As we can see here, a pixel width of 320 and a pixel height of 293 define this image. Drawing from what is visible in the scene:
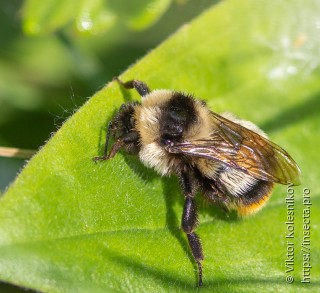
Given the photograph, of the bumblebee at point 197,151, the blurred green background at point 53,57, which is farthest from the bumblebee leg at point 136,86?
the blurred green background at point 53,57

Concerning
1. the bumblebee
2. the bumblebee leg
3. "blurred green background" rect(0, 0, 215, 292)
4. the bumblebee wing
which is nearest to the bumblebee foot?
the bumblebee

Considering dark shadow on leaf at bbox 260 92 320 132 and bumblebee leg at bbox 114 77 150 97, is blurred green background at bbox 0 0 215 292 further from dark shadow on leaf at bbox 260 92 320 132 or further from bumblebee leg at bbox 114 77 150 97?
dark shadow on leaf at bbox 260 92 320 132

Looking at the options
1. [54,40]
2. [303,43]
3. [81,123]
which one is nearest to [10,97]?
[54,40]

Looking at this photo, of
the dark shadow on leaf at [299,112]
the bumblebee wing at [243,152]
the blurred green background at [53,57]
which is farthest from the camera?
the blurred green background at [53,57]

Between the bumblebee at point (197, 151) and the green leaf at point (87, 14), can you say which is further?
the green leaf at point (87, 14)

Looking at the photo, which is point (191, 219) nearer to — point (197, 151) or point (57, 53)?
point (197, 151)

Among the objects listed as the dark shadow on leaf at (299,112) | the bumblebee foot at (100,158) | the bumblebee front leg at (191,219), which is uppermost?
the dark shadow on leaf at (299,112)

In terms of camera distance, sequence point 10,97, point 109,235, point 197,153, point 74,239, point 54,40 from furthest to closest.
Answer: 1. point 54,40
2. point 10,97
3. point 197,153
4. point 109,235
5. point 74,239

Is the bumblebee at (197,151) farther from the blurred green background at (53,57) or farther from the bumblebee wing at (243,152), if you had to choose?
the blurred green background at (53,57)

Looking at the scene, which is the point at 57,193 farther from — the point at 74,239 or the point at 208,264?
the point at 208,264
